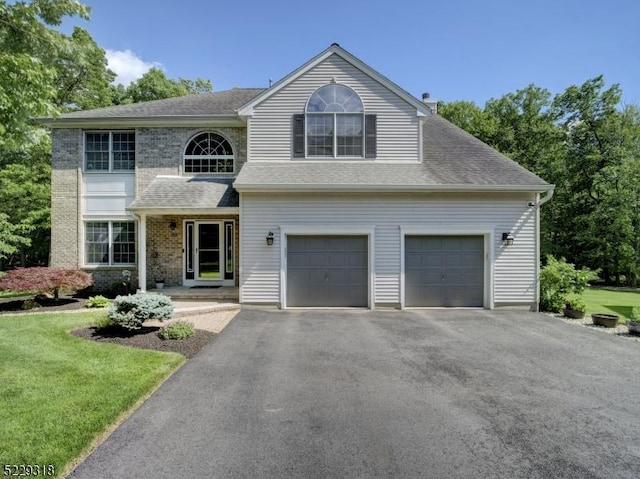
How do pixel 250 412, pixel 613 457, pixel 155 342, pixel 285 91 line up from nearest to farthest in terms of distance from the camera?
pixel 613 457 → pixel 250 412 → pixel 155 342 → pixel 285 91

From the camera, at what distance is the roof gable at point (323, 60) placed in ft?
35.0

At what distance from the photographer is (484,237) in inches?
400

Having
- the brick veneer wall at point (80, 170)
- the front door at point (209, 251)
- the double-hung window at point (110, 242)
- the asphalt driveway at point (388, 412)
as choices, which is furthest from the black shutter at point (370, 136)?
the double-hung window at point (110, 242)

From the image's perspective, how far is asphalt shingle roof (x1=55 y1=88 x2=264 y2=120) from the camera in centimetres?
1189

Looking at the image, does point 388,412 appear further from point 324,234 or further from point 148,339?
point 324,234

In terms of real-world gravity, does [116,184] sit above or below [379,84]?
below

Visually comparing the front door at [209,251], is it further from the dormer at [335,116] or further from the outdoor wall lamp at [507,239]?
the outdoor wall lamp at [507,239]

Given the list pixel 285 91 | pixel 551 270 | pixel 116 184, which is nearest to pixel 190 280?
pixel 116 184

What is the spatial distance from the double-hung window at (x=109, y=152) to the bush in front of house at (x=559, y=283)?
14.9m

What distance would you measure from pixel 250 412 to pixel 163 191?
30.0 ft

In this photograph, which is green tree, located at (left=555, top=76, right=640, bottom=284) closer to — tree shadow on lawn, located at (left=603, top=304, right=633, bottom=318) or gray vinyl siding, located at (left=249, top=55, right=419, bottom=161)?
tree shadow on lawn, located at (left=603, top=304, right=633, bottom=318)

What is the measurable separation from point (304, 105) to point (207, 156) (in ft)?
13.9

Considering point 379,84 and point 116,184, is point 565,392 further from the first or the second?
point 116,184

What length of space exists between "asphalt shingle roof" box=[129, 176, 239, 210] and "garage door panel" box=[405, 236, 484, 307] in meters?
5.95
